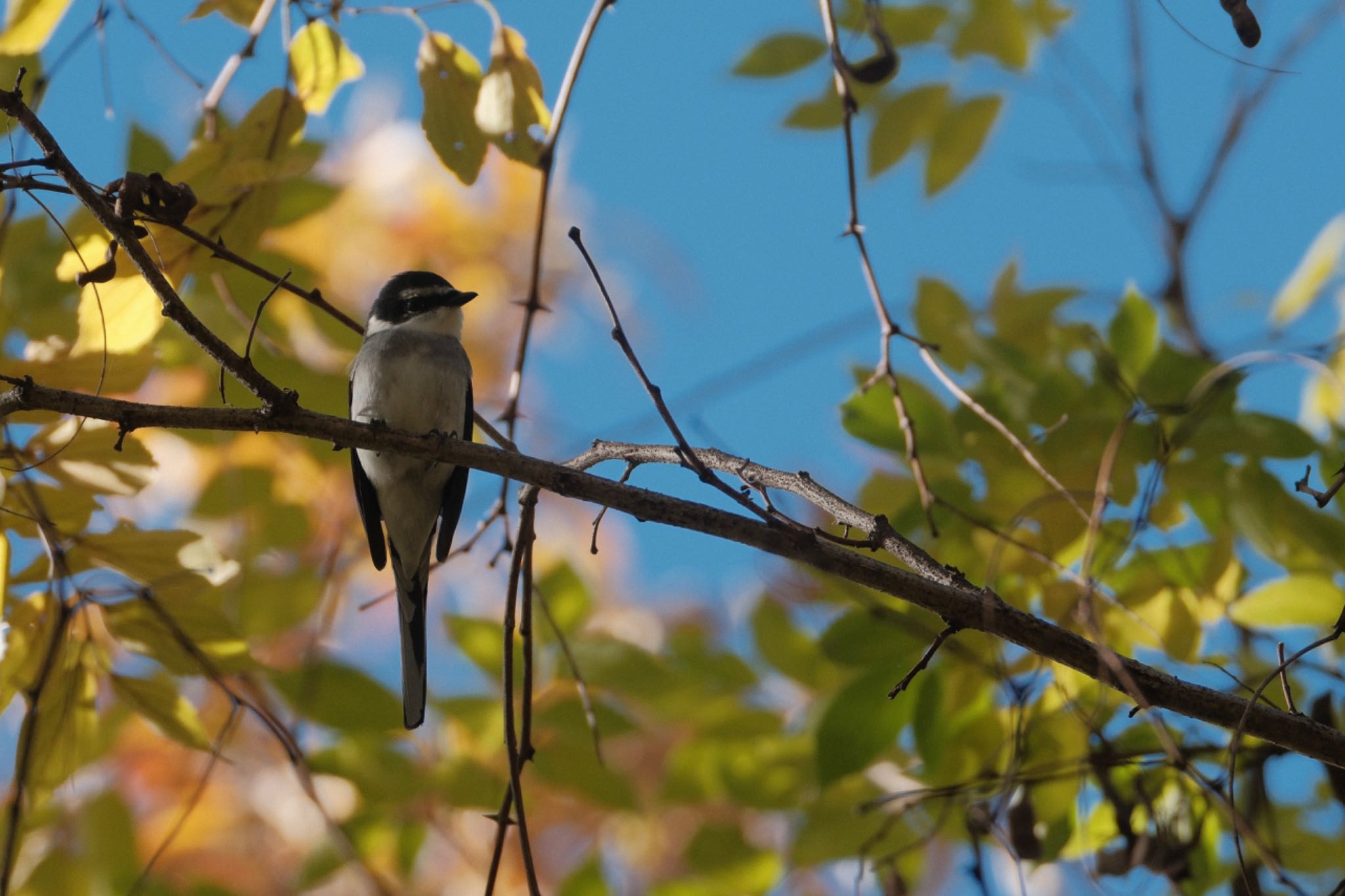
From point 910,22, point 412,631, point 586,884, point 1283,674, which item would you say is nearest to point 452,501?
point 412,631

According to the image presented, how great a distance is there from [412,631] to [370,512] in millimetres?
748

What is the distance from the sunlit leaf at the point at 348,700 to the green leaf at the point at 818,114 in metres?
2.29

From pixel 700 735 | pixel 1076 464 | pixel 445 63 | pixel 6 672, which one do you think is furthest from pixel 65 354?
pixel 1076 464

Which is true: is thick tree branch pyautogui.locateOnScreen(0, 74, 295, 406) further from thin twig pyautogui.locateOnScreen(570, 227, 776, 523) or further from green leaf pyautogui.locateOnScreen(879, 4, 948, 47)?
green leaf pyautogui.locateOnScreen(879, 4, 948, 47)

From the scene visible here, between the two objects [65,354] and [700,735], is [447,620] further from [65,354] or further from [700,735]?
[65,354]

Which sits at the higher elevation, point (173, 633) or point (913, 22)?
point (913, 22)

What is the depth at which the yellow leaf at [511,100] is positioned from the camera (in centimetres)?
318

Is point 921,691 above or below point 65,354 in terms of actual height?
below

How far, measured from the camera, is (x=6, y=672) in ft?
9.03

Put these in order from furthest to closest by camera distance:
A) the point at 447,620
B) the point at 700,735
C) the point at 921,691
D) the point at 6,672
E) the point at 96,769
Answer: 1. the point at 96,769
2. the point at 700,735
3. the point at 447,620
4. the point at 921,691
5. the point at 6,672

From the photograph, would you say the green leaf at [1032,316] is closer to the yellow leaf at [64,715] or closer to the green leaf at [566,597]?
the green leaf at [566,597]

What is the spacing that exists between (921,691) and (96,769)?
15.1 feet

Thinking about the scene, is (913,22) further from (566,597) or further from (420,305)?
(420,305)

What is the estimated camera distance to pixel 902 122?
13.2 feet
